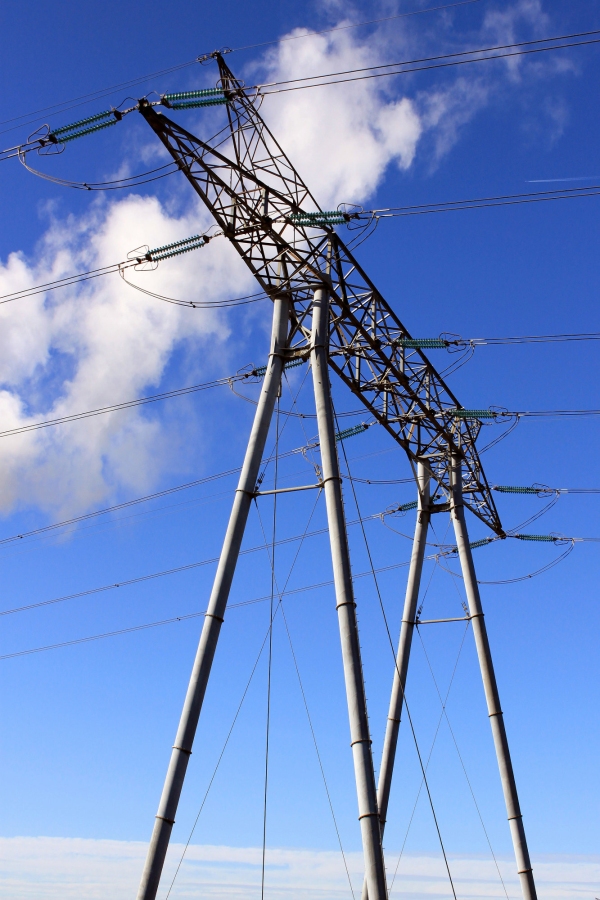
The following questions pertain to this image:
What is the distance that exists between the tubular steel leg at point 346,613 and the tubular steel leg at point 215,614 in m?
0.83

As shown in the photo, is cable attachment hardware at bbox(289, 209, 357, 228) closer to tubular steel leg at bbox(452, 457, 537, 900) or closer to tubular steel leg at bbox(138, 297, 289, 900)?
tubular steel leg at bbox(138, 297, 289, 900)

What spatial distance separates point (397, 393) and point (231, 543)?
294 inches

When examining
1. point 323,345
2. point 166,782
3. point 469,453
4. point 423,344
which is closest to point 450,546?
point 469,453

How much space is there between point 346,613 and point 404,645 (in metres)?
8.07

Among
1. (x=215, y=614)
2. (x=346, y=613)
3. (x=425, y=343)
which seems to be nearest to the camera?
(x=346, y=613)

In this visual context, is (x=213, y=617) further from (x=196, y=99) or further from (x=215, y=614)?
(x=196, y=99)

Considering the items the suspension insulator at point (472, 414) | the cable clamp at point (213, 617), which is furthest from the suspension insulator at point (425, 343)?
the cable clamp at point (213, 617)

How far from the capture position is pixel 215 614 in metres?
15.5

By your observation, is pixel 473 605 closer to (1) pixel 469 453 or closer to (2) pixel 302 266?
(1) pixel 469 453

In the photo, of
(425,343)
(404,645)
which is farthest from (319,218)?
(404,645)

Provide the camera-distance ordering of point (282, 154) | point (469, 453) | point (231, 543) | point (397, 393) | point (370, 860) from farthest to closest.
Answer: point (469, 453), point (397, 393), point (282, 154), point (231, 543), point (370, 860)

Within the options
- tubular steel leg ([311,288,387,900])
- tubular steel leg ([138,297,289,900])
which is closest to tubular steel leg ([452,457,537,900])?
tubular steel leg ([311,288,387,900])

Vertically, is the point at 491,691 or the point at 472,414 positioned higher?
the point at 472,414

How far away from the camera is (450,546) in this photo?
2641 centimetres
